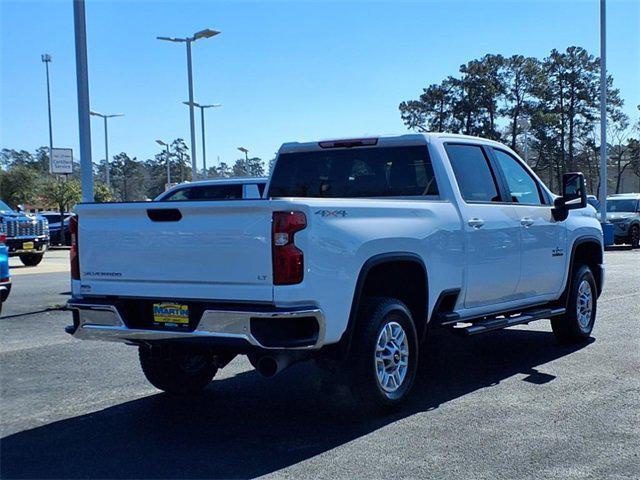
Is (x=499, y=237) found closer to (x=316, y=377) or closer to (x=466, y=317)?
(x=466, y=317)

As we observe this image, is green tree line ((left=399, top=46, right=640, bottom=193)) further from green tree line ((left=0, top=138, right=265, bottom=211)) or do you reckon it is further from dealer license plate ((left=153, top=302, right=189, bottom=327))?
dealer license plate ((left=153, top=302, right=189, bottom=327))

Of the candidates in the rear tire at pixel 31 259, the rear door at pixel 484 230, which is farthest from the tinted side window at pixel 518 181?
the rear tire at pixel 31 259

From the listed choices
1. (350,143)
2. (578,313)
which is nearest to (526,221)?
(578,313)

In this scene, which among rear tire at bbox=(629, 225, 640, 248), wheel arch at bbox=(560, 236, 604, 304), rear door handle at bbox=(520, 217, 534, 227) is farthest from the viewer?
rear tire at bbox=(629, 225, 640, 248)

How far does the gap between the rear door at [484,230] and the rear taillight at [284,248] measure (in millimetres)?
2162

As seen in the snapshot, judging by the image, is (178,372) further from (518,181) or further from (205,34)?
(205,34)

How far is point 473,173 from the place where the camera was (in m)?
6.96

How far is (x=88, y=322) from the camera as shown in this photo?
5387 millimetres

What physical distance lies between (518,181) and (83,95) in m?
7.30

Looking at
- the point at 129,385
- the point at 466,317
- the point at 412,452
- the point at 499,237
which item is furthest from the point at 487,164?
the point at 129,385

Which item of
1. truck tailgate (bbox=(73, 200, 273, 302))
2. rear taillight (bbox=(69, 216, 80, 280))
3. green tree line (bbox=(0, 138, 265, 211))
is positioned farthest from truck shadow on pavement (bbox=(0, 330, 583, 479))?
green tree line (bbox=(0, 138, 265, 211))

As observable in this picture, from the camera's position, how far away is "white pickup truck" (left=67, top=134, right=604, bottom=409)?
4.76m

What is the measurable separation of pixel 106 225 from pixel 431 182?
283 cm

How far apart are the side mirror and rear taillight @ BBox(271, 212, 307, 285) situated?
409 centimetres
